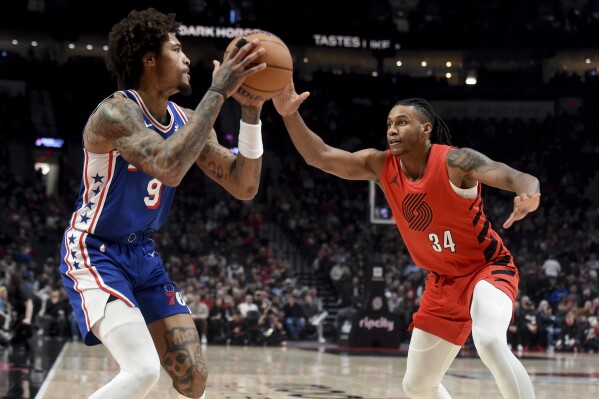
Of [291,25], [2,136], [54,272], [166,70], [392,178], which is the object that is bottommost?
[54,272]

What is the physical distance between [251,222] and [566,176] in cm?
1037

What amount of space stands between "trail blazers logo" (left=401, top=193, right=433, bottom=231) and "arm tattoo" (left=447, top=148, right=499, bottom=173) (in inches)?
10.2

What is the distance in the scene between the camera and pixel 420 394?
16.2 feet

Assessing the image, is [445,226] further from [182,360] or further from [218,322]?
[218,322]

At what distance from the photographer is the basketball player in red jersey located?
4867mm

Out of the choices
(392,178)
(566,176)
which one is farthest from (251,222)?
(392,178)

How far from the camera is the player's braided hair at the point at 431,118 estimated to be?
17.6 ft

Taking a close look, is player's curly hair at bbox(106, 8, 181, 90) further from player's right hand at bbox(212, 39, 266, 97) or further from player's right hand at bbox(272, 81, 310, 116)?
player's right hand at bbox(272, 81, 310, 116)

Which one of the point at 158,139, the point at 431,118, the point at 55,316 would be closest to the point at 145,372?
the point at 158,139

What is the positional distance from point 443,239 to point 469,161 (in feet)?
1.54

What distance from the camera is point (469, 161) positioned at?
195 inches

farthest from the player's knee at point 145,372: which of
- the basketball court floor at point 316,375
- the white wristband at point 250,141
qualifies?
the basketball court floor at point 316,375

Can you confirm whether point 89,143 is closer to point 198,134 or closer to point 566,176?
point 198,134

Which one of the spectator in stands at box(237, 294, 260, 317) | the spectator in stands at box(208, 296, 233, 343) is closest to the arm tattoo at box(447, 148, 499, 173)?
the spectator in stands at box(237, 294, 260, 317)
